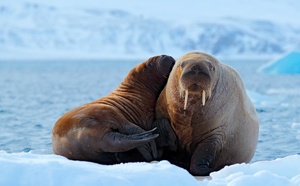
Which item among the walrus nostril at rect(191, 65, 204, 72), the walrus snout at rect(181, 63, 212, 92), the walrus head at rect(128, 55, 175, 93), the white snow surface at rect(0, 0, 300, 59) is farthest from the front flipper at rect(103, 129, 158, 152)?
the white snow surface at rect(0, 0, 300, 59)

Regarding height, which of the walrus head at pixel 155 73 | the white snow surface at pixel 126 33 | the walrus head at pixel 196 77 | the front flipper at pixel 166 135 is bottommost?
the white snow surface at pixel 126 33

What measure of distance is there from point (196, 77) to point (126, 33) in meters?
106

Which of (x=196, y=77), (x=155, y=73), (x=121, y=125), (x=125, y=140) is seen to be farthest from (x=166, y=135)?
(x=196, y=77)

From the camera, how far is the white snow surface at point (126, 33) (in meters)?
106

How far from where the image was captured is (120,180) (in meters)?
4.40

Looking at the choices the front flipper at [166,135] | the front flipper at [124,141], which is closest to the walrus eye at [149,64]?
the front flipper at [166,135]

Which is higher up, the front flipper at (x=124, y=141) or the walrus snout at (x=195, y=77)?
the walrus snout at (x=195, y=77)

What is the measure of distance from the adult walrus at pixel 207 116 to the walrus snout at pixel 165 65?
0.92ft

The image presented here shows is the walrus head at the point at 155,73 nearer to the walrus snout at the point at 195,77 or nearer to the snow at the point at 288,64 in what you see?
the walrus snout at the point at 195,77

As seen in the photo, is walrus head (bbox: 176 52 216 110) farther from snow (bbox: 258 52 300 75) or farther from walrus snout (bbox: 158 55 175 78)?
snow (bbox: 258 52 300 75)

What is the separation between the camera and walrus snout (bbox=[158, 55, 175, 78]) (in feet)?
22.3

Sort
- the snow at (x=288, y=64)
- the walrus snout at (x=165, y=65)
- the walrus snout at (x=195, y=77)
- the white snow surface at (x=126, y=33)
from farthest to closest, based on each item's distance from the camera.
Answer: the white snow surface at (x=126, y=33)
the snow at (x=288, y=64)
the walrus snout at (x=165, y=65)
the walrus snout at (x=195, y=77)

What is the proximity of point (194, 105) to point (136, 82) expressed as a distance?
3.23 feet

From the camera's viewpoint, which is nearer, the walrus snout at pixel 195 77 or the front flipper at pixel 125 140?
the walrus snout at pixel 195 77
